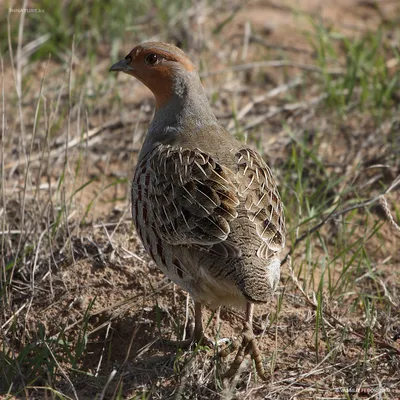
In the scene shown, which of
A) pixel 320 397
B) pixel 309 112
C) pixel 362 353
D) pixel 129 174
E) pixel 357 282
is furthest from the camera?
pixel 309 112

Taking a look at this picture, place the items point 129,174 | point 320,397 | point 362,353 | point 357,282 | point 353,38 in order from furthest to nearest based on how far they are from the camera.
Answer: point 353,38 → point 129,174 → point 357,282 → point 362,353 → point 320,397

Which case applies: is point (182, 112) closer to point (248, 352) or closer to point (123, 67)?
point (123, 67)

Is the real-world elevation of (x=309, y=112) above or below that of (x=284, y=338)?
above

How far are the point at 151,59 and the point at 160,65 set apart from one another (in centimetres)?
8

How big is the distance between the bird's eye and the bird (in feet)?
0.50

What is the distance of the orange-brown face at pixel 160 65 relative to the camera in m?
4.59

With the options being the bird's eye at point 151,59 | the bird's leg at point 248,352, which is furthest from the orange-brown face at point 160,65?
the bird's leg at point 248,352

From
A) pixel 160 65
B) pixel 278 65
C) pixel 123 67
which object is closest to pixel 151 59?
pixel 160 65

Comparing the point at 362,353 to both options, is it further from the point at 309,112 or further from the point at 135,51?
the point at 309,112

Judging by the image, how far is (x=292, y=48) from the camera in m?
7.14

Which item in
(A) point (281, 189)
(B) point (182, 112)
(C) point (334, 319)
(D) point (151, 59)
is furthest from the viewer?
(A) point (281, 189)

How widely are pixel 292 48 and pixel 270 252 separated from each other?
12.5 feet

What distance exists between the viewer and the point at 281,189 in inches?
214

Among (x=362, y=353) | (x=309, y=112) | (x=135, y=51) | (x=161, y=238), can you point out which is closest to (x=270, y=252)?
(x=161, y=238)
